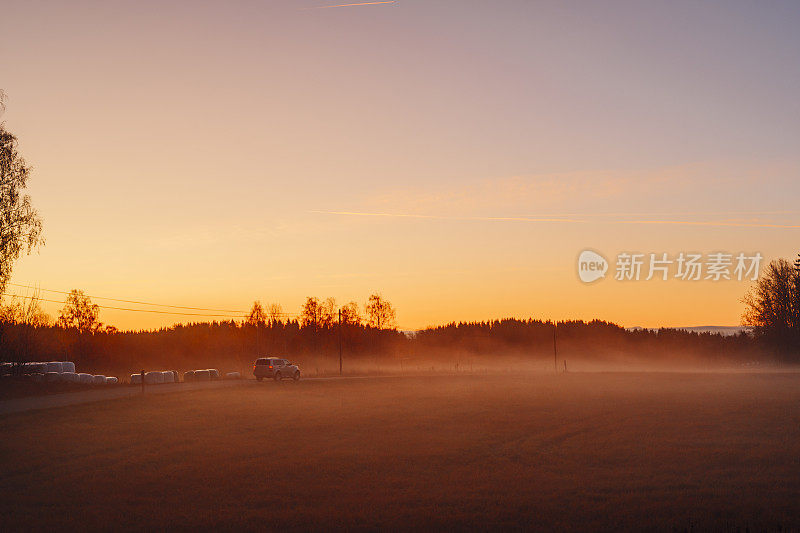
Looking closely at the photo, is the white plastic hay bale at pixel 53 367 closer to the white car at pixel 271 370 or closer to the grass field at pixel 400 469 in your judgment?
the white car at pixel 271 370

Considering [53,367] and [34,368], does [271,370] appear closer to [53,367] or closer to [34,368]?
[53,367]

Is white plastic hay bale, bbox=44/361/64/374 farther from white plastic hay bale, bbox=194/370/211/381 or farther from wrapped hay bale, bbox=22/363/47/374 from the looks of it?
white plastic hay bale, bbox=194/370/211/381

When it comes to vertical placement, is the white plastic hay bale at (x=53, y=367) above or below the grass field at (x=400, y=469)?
above

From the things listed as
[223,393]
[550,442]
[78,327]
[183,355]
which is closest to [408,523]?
[550,442]

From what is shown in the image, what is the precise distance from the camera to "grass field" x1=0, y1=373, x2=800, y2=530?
38.9 ft

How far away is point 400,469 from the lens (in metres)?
16.6

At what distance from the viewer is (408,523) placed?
11.4m

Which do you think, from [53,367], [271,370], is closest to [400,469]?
[271,370]

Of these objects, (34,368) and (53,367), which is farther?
(53,367)

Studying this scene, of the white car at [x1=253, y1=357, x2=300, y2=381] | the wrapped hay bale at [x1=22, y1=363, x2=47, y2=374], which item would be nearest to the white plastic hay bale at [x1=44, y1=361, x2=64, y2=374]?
the wrapped hay bale at [x1=22, y1=363, x2=47, y2=374]

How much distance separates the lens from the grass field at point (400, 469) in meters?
11.9

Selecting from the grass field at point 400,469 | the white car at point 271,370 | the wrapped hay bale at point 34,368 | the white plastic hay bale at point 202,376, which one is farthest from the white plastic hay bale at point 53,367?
the grass field at point 400,469

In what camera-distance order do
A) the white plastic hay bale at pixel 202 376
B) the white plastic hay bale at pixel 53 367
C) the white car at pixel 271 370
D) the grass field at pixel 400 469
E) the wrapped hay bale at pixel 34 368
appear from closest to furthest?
the grass field at pixel 400 469
the wrapped hay bale at pixel 34 368
the white car at pixel 271 370
the white plastic hay bale at pixel 53 367
the white plastic hay bale at pixel 202 376

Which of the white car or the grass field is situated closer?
the grass field
